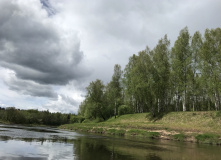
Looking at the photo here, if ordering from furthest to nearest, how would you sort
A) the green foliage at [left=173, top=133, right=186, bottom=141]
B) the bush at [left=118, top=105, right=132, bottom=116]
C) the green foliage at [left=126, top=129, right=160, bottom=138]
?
the bush at [left=118, top=105, right=132, bottom=116], the green foliage at [left=126, top=129, right=160, bottom=138], the green foliage at [left=173, top=133, right=186, bottom=141]

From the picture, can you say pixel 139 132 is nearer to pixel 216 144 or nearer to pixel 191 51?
pixel 216 144

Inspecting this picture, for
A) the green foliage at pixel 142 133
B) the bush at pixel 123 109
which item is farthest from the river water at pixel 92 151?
the bush at pixel 123 109

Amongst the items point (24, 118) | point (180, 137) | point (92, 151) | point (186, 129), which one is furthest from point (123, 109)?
point (24, 118)

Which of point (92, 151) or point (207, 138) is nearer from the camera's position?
point (92, 151)

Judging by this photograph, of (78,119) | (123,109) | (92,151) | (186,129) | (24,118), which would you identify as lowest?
(24,118)

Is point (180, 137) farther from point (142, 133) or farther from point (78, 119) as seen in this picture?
point (78, 119)

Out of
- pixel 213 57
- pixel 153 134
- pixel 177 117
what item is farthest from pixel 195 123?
pixel 213 57

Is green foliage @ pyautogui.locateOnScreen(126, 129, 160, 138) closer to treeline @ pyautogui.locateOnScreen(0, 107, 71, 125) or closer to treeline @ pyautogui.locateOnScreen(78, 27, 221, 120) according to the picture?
treeline @ pyautogui.locateOnScreen(78, 27, 221, 120)

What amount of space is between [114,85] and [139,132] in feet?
125

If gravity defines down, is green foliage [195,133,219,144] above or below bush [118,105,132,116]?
below

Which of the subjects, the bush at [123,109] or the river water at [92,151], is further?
the bush at [123,109]

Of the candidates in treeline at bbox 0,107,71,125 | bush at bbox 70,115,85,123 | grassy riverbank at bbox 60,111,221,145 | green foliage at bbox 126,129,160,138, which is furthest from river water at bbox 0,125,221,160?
treeline at bbox 0,107,71,125

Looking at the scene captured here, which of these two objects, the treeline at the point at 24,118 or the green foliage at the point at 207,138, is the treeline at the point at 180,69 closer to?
the green foliage at the point at 207,138

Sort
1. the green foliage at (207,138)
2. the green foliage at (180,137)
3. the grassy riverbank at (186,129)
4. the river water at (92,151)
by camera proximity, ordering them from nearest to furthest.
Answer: the river water at (92,151), the green foliage at (207,138), the grassy riverbank at (186,129), the green foliage at (180,137)
